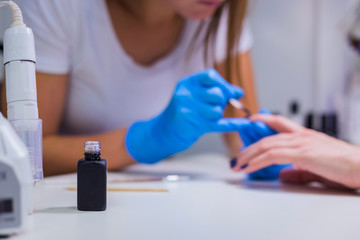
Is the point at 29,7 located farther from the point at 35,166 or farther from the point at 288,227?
the point at 288,227

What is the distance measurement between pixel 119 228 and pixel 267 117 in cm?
46

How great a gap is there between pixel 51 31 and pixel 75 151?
0.84 ft

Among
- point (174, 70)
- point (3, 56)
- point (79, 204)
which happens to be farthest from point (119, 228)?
point (174, 70)

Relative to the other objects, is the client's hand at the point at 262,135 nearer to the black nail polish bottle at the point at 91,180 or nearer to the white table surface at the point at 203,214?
the white table surface at the point at 203,214

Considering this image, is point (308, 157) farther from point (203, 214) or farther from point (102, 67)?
point (102, 67)

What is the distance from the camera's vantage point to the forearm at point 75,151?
0.70 meters

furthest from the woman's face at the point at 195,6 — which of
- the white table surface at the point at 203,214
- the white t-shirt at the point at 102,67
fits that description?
the white table surface at the point at 203,214

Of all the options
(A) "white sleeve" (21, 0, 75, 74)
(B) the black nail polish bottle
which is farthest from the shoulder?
(B) the black nail polish bottle

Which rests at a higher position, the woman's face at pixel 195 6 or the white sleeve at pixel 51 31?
the woman's face at pixel 195 6

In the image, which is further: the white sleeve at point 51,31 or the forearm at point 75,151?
the forearm at point 75,151

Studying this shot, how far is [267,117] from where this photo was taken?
71 cm

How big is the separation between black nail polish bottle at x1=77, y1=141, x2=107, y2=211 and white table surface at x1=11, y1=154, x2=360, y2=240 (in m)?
0.01

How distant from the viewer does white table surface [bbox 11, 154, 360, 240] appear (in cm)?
34

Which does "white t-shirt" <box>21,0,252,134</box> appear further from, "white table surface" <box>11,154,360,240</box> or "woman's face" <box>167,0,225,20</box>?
"white table surface" <box>11,154,360,240</box>
